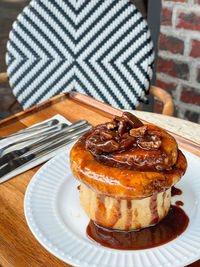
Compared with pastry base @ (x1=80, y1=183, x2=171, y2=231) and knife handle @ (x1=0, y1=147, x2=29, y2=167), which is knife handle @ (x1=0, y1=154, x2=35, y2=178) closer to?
knife handle @ (x1=0, y1=147, x2=29, y2=167)

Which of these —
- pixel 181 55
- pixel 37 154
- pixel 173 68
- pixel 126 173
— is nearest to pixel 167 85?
pixel 173 68

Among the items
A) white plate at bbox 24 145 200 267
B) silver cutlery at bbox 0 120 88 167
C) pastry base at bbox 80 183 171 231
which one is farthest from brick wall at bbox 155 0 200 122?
pastry base at bbox 80 183 171 231

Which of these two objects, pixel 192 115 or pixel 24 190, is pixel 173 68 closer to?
pixel 192 115

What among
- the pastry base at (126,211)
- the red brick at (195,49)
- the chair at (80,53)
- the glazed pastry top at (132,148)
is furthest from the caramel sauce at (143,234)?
the red brick at (195,49)

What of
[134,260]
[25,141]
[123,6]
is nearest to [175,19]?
[123,6]

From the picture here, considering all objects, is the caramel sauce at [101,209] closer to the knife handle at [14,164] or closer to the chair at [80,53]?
the knife handle at [14,164]

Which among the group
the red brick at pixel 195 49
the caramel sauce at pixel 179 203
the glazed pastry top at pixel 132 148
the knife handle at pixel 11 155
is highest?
the glazed pastry top at pixel 132 148

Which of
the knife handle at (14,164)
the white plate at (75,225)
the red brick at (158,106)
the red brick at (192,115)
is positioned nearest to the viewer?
the white plate at (75,225)

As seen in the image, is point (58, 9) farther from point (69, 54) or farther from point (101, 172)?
point (101, 172)
